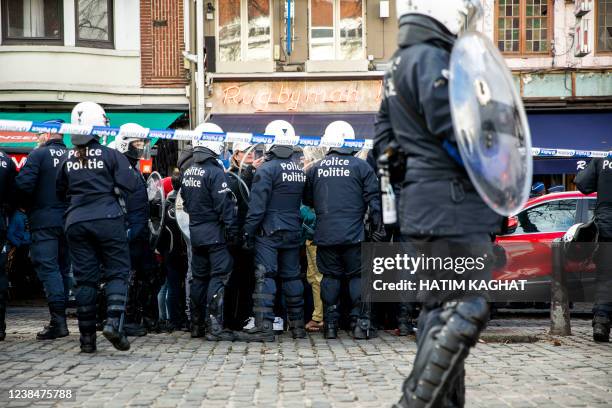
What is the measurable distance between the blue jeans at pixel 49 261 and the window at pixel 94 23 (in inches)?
509

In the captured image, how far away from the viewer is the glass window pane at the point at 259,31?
23125 mm

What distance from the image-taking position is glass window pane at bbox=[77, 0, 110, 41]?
878 inches

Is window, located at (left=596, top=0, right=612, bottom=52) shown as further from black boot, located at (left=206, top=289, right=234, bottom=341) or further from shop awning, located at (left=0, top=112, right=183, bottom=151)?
black boot, located at (left=206, top=289, right=234, bottom=341)

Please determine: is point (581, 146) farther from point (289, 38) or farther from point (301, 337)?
point (301, 337)

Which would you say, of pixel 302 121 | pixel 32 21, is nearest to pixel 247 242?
pixel 302 121

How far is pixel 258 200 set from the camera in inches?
401

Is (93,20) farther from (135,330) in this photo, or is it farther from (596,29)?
(135,330)

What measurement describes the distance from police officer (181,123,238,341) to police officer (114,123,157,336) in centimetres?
51

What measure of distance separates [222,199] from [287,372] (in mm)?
2906

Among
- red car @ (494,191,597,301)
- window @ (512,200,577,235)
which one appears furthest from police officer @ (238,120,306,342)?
window @ (512,200,577,235)

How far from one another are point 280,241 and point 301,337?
97 cm

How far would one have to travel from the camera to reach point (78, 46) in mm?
22125

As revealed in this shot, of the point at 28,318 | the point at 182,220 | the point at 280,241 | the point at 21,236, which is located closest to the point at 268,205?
the point at 280,241

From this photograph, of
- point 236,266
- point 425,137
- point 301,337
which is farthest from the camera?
point 236,266
